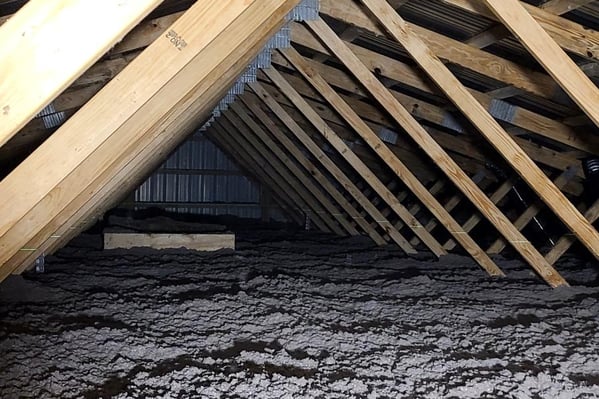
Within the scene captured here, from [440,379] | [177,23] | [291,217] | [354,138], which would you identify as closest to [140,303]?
[440,379]

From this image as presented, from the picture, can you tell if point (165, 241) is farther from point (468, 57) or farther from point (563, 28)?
point (563, 28)

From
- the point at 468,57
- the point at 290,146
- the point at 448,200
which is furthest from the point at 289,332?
the point at 448,200

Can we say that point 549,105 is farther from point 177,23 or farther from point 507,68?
point 177,23

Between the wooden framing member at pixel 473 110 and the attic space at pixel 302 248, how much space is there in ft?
0.03

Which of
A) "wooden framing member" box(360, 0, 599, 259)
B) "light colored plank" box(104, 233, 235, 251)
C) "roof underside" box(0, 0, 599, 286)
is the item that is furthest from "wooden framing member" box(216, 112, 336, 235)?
"wooden framing member" box(360, 0, 599, 259)

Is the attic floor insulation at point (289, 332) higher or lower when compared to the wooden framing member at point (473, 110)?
lower

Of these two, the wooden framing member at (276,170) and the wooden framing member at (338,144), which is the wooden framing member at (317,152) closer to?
the wooden framing member at (338,144)

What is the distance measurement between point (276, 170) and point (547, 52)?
5.57 m

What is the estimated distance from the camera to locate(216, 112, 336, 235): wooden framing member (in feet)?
24.9

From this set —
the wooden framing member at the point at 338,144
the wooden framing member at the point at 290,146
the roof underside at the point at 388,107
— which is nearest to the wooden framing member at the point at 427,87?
the roof underside at the point at 388,107

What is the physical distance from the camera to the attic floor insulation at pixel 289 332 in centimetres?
233

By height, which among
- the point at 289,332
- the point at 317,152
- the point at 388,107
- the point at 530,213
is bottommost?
the point at 289,332

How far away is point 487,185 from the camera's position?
6703 mm

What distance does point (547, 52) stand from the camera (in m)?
2.48
